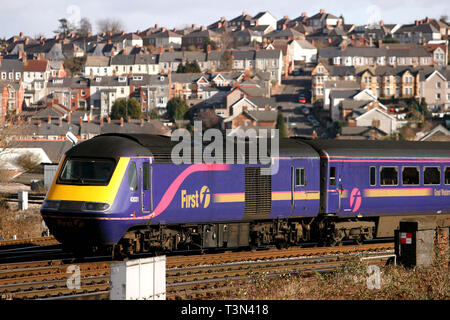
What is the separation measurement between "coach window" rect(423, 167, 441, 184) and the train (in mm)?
39

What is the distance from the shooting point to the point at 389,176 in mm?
27781

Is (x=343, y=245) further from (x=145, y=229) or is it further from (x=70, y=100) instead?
(x=70, y=100)

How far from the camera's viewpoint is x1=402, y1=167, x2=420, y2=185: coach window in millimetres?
28094

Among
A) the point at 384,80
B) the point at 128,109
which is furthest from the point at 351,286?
the point at 384,80

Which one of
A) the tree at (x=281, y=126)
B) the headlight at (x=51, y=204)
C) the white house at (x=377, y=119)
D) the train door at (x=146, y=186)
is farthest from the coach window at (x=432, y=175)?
the white house at (x=377, y=119)

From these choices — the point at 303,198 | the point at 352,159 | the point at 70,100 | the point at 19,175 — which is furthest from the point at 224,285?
the point at 70,100

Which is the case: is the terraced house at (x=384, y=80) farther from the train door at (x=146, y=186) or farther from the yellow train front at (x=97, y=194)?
the yellow train front at (x=97, y=194)

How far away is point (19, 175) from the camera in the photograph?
73000 mm

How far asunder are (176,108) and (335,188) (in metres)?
141

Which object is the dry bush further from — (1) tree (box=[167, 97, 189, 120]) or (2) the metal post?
(1) tree (box=[167, 97, 189, 120])

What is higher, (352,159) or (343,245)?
(352,159)

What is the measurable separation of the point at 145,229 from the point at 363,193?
832cm

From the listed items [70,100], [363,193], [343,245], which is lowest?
[343,245]

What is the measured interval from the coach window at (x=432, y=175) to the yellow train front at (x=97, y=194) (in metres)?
11.0
